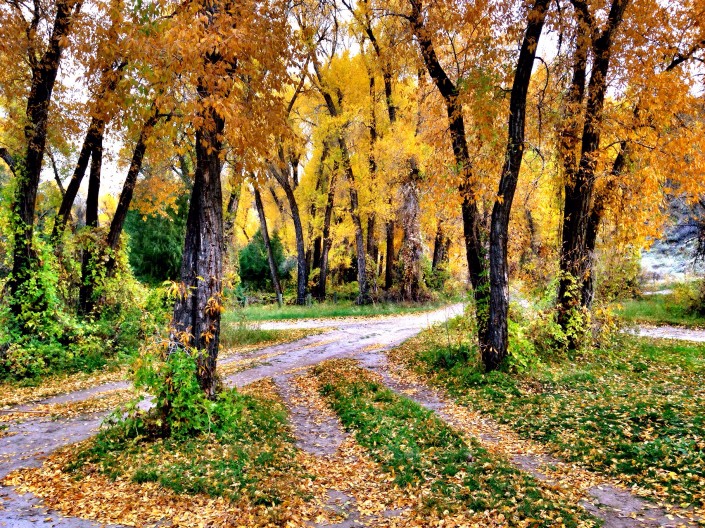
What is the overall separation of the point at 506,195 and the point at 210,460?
727 cm

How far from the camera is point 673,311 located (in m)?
20.1

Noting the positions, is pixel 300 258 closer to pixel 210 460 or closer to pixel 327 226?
pixel 327 226

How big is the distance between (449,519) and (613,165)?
10.4 m

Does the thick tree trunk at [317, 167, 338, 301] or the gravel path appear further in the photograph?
the thick tree trunk at [317, 167, 338, 301]

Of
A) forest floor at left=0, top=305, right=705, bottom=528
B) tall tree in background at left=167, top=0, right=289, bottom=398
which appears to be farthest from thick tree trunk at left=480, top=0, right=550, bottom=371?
tall tree in background at left=167, top=0, right=289, bottom=398

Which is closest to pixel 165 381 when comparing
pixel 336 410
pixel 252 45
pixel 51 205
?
pixel 336 410

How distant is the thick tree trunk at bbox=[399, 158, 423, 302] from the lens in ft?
73.4

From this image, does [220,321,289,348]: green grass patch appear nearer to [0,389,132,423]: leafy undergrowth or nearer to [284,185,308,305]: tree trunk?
[0,389,132,423]: leafy undergrowth

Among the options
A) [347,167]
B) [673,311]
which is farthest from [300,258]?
[673,311]

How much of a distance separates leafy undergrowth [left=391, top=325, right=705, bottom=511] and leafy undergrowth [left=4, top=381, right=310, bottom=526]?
3.78 m

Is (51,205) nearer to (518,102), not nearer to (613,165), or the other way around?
(518,102)

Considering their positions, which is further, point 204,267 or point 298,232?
point 298,232

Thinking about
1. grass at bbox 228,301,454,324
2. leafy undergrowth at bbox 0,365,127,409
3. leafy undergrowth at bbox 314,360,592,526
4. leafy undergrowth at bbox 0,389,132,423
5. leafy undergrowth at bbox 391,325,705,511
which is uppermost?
grass at bbox 228,301,454,324

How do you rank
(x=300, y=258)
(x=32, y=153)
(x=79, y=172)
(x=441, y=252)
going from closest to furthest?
(x=32, y=153) < (x=79, y=172) < (x=300, y=258) < (x=441, y=252)
